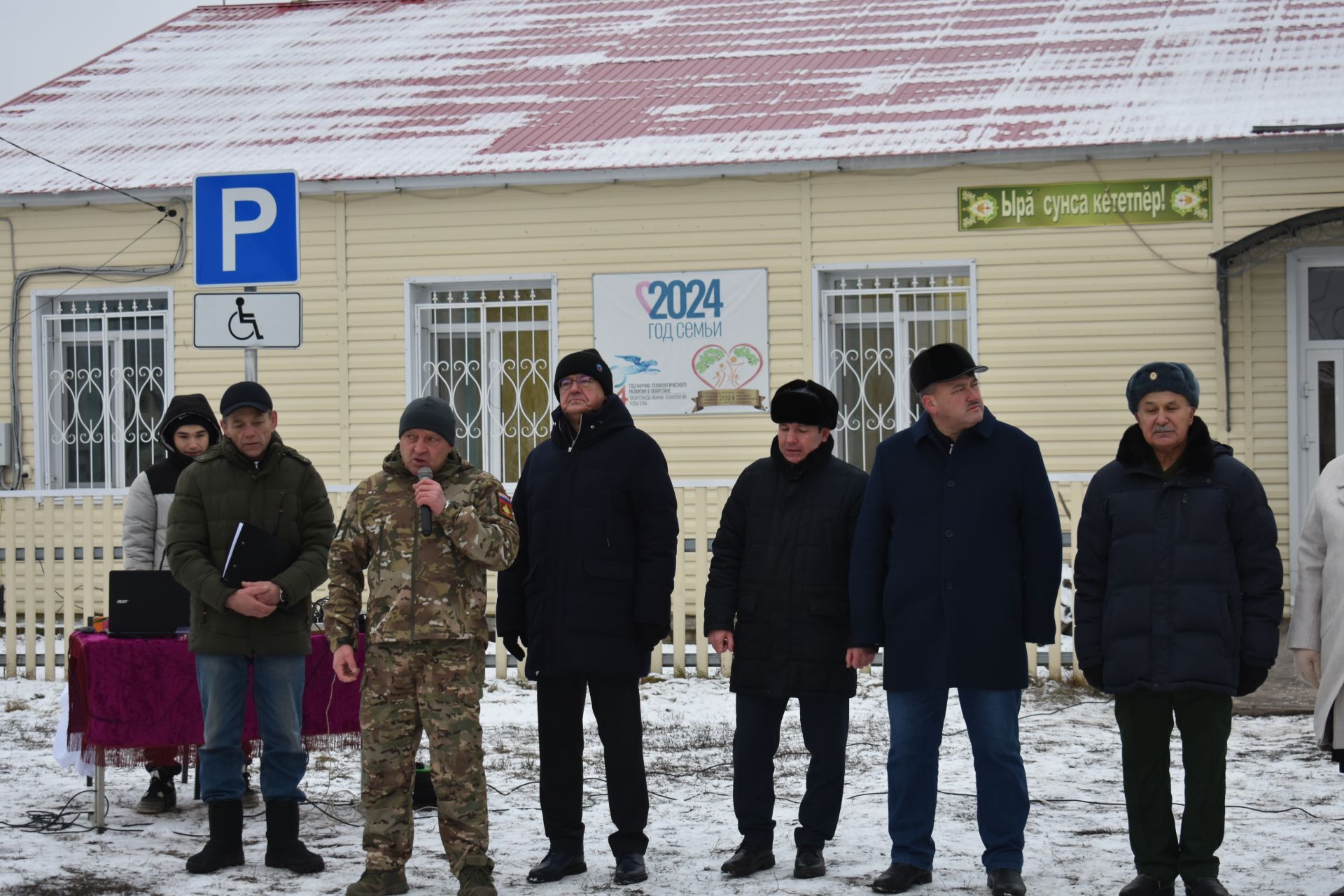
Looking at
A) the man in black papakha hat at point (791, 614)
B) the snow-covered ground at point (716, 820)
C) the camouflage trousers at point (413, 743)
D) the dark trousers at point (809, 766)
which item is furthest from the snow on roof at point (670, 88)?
the camouflage trousers at point (413, 743)

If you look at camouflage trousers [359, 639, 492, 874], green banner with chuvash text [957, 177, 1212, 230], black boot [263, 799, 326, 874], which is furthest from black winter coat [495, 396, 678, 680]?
green banner with chuvash text [957, 177, 1212, 230]

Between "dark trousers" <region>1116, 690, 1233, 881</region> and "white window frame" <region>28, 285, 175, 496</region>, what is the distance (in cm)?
971

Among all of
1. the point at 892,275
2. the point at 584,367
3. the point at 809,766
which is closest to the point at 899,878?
the point at 809,766

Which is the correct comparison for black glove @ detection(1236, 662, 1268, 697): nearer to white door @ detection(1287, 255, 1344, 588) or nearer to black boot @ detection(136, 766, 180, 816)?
black boot @ detection(136, 766, 180, 816)

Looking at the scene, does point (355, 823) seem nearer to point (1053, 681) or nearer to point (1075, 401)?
point (1053, 681)

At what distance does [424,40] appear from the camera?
1634cm

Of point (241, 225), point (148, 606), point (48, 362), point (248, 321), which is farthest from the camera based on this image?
point (48, 362)

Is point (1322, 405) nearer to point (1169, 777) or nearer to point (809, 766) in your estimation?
point (1169, 777)

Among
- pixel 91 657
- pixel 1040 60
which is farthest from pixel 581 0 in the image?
pixel 91 657

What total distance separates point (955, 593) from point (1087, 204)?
678cm

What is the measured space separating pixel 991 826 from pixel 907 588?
0.85m

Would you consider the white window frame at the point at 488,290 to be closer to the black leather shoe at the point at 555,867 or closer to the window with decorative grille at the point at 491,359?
the window with decorative grille at the point at 491,359

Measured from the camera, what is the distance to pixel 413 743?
5605 millimetres

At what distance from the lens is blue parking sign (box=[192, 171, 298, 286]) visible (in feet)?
23.8
